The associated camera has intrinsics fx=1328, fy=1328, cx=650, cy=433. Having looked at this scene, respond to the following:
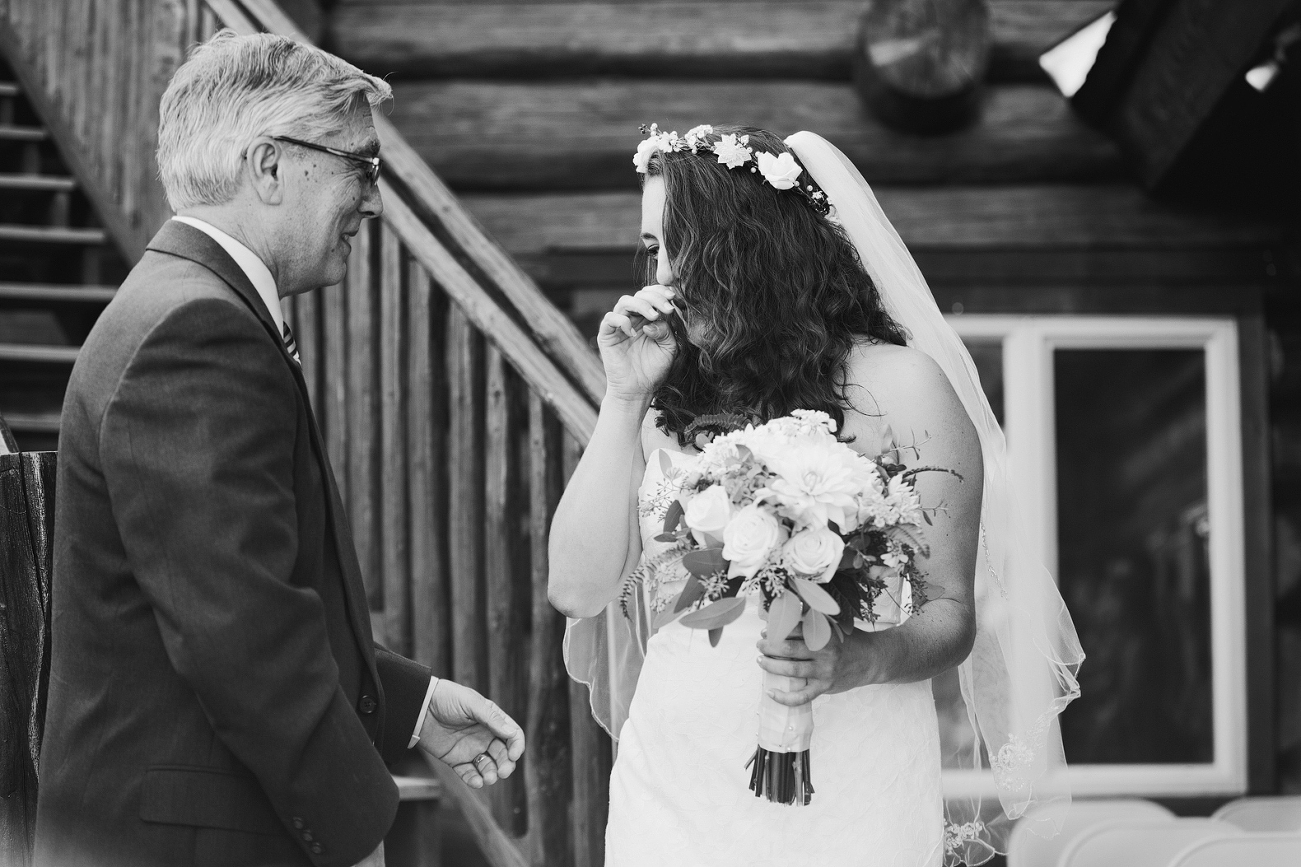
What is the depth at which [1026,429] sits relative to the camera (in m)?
5.40

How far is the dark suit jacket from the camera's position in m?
1.83

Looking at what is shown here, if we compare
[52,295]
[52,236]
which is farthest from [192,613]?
[52,236]

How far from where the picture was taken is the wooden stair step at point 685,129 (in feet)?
17.4

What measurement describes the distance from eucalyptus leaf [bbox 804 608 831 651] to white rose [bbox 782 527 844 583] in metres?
0.07

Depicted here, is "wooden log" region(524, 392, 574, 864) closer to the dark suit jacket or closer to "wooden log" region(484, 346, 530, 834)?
"wooden log" region(484, 346, 530, 834)

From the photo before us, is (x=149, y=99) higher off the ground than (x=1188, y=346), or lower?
higher

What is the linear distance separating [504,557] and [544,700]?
40cm

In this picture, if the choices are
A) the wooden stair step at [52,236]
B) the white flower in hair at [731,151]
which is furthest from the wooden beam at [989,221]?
the white flower in hair at [731,151]

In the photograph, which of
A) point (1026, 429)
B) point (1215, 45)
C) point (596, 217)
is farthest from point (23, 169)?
point (1215, 45)

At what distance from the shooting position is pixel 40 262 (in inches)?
206

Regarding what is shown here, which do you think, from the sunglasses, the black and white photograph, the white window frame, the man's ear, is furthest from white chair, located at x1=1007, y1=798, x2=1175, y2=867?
the man's ear

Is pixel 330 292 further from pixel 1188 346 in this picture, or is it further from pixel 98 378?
pixel 1188 346

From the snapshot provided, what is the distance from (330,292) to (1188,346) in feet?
11.3

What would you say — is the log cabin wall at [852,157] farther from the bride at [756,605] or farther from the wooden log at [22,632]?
the wooden log at [22,632]
